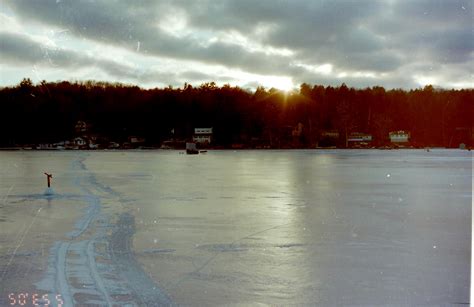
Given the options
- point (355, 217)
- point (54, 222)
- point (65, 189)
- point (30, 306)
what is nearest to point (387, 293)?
point (30, 306)

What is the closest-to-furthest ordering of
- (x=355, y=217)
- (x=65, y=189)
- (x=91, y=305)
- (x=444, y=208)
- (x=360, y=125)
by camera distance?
(x=91, y=305), (x=355, y=217), (x=444, y=208), (x=65, y=189), (x=360, y=125)

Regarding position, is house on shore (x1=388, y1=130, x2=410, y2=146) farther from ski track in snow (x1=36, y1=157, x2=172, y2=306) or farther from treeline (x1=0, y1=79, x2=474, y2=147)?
ski track in snow (x1=36, y1=157, x2=172, y2=306)

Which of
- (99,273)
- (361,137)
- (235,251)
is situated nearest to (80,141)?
(361,137)

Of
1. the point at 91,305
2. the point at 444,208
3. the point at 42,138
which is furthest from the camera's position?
the point at 42,138

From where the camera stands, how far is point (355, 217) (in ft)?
40.4

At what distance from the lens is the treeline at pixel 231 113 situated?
13012 centimetres

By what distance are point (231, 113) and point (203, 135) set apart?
370 inches

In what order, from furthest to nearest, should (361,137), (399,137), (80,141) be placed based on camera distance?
(361,137)
(399,137)
(80,141)

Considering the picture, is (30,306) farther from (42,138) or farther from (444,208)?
(42,138)

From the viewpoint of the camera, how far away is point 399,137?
5497 inches

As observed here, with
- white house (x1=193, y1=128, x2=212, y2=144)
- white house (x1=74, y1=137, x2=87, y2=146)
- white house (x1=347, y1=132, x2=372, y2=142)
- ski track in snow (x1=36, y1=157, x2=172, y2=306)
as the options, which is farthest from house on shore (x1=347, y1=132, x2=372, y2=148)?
ski track in snow (x1=36, y1=157, x2=172, y2=306)

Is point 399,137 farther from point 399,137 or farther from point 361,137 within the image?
point 361,137

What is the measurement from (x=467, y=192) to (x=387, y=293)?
13962mm

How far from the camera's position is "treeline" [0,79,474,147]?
130125 mm
